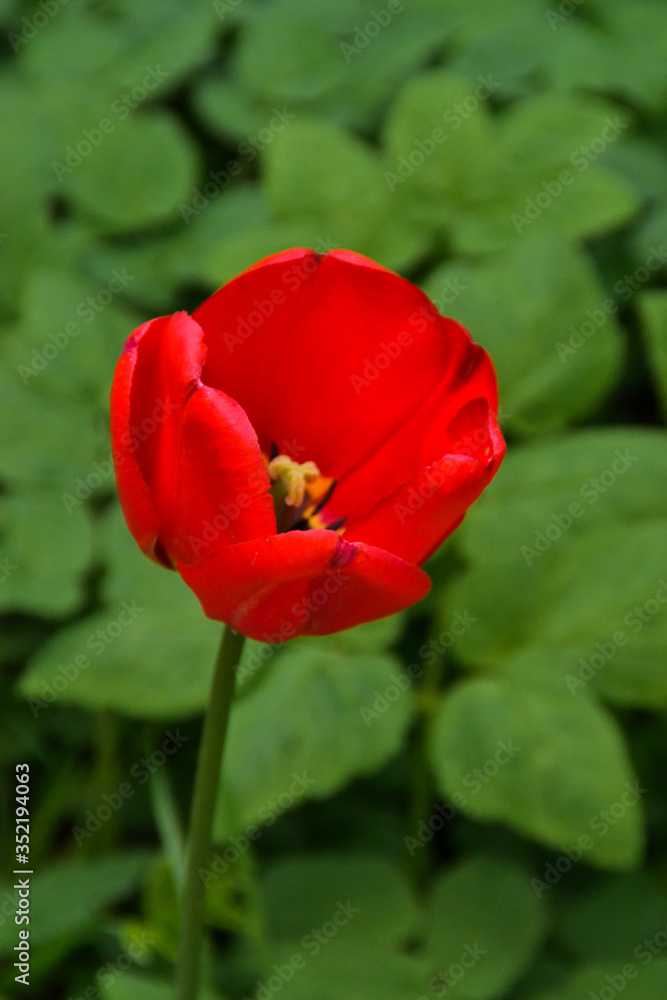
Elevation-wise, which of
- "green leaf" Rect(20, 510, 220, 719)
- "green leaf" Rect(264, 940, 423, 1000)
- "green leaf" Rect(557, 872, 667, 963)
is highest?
"green leaf" Rect(20, 510, 220, 719)

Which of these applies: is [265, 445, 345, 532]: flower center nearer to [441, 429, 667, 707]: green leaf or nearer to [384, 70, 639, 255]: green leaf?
[441, 429, 667, 707]: green leaf

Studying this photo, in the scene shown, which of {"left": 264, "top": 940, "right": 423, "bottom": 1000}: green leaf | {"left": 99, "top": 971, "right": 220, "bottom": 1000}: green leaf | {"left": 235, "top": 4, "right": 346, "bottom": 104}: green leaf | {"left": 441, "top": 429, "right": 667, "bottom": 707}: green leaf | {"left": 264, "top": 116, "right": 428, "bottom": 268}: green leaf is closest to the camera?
{"left": 99, "top": 971, "right": 220, "bottom": 1000}: green leaf

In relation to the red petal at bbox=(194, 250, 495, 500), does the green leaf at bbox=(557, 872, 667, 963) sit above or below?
below

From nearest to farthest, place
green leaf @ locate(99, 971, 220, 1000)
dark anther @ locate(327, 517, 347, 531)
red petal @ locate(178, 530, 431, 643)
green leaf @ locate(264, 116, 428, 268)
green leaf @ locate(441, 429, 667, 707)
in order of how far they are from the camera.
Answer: red petal @ locate(178, 530, 431, 643) < dark anther @ locate(327, 517, 347, 531) < green leaf @ locate(99, 971, 220, 1000) < green leaf @ locate(441, 429, 667, 707) < green leaf @ locate(264, 116, 428, 268)

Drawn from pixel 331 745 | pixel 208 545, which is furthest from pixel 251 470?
pixel 331 745

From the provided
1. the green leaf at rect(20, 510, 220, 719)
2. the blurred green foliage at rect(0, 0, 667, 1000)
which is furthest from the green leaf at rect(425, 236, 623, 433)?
the green leaf at rect(20, 510, 220, 719)

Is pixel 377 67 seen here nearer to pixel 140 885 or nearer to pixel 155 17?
pixel 155 17

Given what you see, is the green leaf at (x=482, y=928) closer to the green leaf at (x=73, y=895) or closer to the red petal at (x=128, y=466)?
the green leaf at (x=73, y=895)
